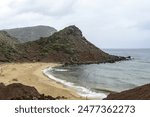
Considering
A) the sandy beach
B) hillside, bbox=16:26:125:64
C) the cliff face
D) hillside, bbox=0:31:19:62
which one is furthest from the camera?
hillside, bbox=16:26:125:64

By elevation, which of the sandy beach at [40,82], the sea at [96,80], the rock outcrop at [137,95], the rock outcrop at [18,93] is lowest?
the sea at [96,80]

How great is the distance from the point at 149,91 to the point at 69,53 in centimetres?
7273

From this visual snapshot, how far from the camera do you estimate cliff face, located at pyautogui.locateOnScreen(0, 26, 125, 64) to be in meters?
80.0

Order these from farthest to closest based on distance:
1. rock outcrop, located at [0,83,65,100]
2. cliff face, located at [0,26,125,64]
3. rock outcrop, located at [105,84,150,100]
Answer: cliff face, located at [0,26,125,64] < rock outcrop, located at [0,83,65,100] < rock outcrop, located at [105,84,150,100]

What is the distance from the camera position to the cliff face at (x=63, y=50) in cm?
8000

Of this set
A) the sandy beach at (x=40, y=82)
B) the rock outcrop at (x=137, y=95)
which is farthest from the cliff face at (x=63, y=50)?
the rock outcrop at (x=137, y=95)

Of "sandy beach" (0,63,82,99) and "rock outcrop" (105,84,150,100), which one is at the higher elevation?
"rock outcrop" (105,84,150,100)

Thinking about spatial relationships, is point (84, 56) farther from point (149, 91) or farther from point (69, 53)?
point (149, 91)

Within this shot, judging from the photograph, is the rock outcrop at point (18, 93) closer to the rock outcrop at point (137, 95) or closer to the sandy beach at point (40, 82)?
the rock outcrop at point (137, 95)

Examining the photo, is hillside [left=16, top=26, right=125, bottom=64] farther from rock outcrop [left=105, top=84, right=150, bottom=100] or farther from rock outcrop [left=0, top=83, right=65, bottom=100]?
rock outcrop [left=105, top=84, right=150, bottom=100]

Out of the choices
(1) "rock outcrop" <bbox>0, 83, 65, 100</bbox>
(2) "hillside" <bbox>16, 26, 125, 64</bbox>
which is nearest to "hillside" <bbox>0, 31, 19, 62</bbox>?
(2) "hillside" <bbox>16, 26, 125, 64</bbox>

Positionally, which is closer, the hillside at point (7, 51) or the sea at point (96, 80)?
the sea at point (96, 80)

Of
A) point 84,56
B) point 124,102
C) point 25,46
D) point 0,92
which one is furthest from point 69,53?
point 124,102

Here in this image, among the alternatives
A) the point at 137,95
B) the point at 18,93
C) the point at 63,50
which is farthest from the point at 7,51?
the point at 137,95
